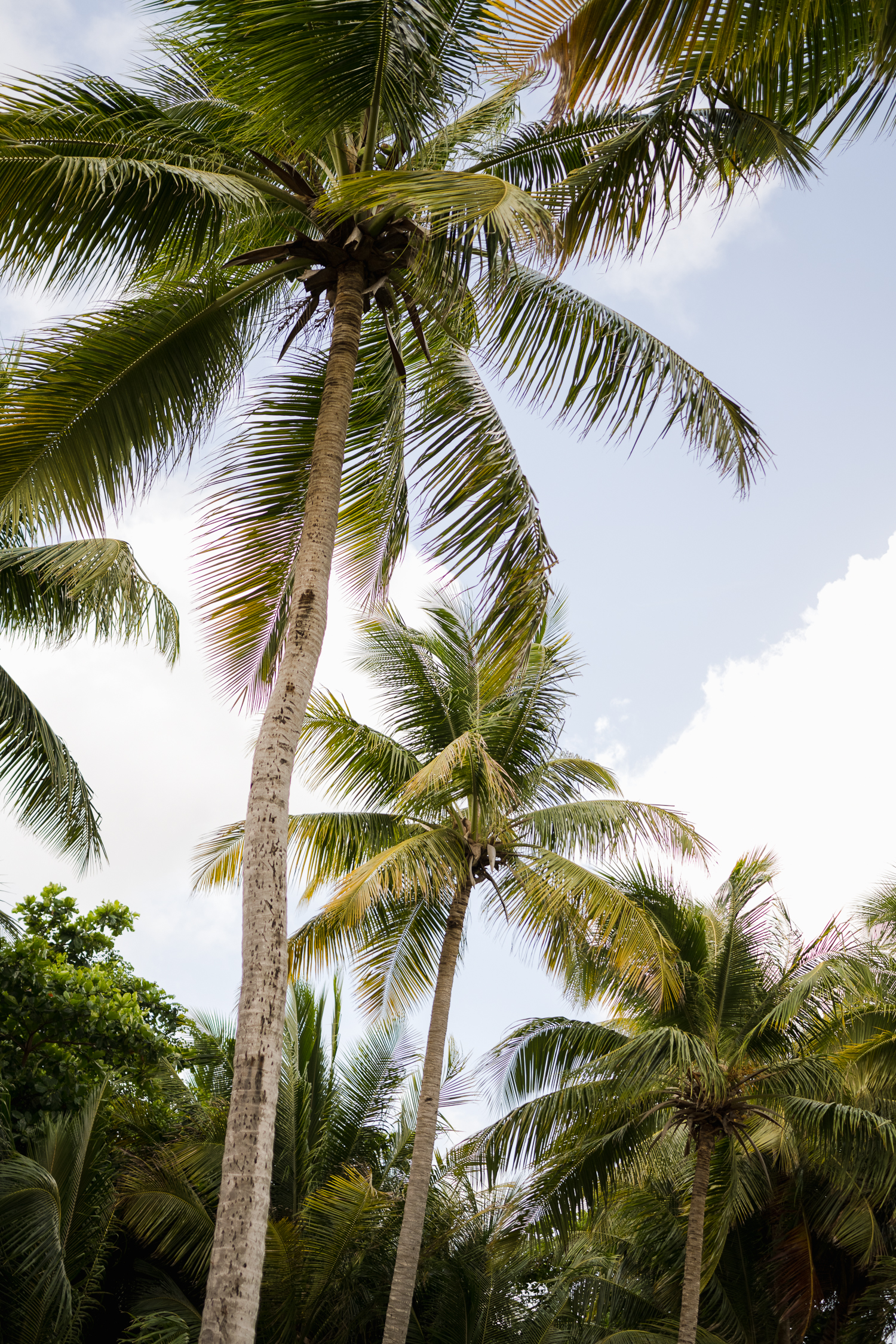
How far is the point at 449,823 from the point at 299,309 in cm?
695

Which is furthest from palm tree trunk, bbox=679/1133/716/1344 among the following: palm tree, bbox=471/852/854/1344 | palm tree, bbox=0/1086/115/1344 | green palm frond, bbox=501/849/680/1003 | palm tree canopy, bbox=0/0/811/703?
palm tree canopy, bbox=0/0/811/703

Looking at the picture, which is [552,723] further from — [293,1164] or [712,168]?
[712,168]

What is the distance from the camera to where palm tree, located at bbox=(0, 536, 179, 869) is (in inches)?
452

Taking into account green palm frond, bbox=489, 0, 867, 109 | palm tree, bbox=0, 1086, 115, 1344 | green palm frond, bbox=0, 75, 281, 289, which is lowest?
palm tree, bbox=0, 1086, 115, 1344

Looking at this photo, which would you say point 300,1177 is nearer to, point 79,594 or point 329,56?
point 79,594

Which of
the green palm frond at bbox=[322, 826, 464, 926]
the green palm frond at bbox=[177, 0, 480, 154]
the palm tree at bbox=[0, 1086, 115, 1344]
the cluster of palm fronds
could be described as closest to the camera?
the green palm frond at bbox=[177, 0, 480, 154]

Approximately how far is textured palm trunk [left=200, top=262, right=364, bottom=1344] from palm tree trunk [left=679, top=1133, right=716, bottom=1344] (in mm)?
9191

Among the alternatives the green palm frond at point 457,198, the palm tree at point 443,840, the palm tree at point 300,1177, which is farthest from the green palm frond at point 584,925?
the green palm frond at point 457,198

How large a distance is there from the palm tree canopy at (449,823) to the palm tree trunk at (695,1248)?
261 cm

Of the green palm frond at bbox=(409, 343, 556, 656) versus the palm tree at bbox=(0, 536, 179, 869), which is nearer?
the green palm frond at bbox=(409, 343, 556, 656)

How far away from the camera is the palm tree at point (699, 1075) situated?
12.6 meters

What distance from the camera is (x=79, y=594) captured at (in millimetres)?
12188

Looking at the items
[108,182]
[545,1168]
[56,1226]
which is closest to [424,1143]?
[545,1168]

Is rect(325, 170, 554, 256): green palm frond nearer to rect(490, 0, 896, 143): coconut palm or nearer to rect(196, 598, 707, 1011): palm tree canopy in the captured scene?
rect(490, 0, 896, 143): coconut palm
